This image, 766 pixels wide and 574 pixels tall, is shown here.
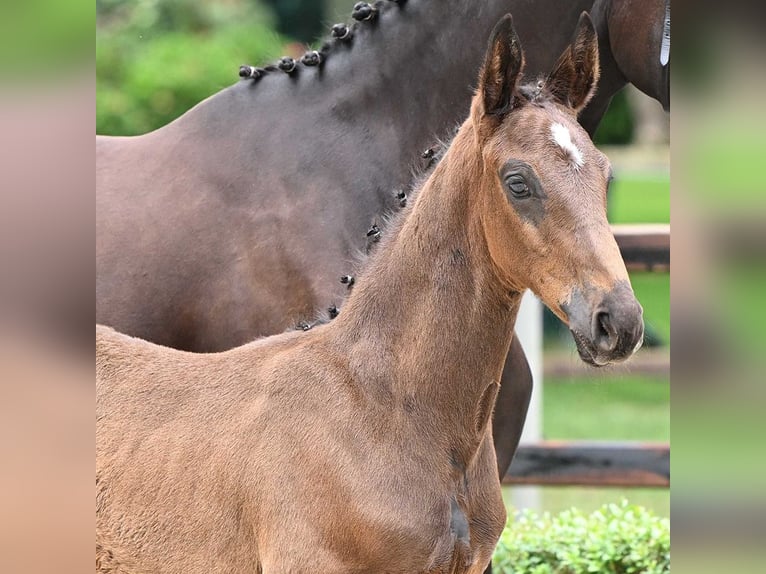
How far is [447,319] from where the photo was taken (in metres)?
2.52

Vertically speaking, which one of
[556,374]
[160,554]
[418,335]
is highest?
[418,335]

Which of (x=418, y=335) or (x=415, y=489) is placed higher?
(x=418, y=335)

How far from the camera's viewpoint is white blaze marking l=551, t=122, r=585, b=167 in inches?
89.6

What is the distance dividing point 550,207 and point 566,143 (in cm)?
16

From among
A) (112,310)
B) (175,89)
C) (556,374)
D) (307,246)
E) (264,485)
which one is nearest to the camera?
(264,485)

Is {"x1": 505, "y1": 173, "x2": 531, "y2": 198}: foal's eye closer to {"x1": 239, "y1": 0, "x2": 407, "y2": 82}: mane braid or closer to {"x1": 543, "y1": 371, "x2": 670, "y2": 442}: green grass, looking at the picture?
{"x1": 239, "y1": 0, "x2": 407, "y2": 82}: mane braid

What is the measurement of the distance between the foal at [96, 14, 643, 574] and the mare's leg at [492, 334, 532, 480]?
581 mm

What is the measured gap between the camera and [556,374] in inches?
337
